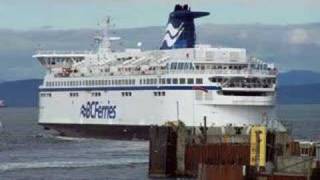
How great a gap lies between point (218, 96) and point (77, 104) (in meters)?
19.4

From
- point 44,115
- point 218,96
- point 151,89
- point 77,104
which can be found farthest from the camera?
point 44,115

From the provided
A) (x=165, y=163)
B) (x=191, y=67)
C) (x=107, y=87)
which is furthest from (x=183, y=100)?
(x=165, y=163)

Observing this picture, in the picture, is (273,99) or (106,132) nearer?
(273,99)

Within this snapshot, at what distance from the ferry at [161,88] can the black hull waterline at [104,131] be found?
83mm

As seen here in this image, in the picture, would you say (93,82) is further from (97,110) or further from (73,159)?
(73,159)

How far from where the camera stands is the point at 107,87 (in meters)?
93.9

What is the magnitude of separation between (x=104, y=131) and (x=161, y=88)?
366 inches

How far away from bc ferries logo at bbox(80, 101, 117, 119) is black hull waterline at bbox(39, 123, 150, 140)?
0.86 meters

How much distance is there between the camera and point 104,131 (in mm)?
94000

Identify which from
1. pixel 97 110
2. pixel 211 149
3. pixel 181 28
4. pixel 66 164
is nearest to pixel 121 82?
pixel 97 110

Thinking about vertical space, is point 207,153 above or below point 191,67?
below

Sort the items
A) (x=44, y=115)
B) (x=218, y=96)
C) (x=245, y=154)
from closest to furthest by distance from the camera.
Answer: (x=245, y=154) → (x=218, y=96) → (x=44, y=115)

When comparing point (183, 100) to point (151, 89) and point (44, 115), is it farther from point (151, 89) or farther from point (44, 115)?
point (44, 115)

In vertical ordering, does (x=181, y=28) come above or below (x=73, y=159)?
above
